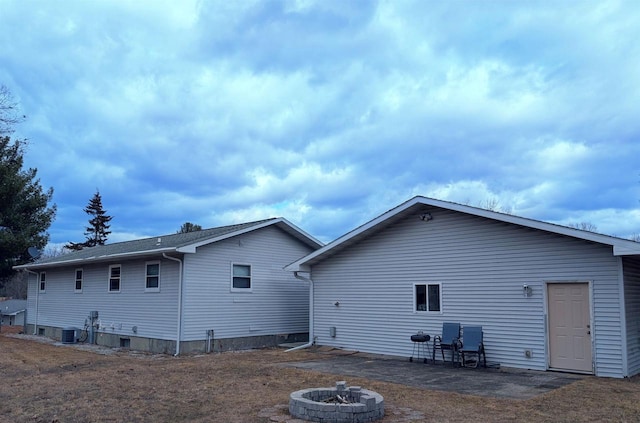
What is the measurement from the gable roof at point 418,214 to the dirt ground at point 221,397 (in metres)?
2.49

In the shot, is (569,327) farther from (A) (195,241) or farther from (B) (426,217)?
(A) (195,241)

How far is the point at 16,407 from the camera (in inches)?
286

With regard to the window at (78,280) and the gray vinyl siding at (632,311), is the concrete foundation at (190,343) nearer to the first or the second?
the window at (78,280)

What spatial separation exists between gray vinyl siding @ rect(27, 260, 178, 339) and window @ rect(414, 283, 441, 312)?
257 inches

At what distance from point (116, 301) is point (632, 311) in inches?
563

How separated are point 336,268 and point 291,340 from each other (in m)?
3.61

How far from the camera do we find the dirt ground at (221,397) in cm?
662

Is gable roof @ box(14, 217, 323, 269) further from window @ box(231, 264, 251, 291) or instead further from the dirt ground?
the dirt ground

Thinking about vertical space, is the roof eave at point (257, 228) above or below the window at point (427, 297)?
above

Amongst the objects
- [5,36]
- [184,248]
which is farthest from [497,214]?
[5,36]

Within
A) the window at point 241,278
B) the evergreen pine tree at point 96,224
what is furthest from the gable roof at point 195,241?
the evergreen pine tree at point 96,224

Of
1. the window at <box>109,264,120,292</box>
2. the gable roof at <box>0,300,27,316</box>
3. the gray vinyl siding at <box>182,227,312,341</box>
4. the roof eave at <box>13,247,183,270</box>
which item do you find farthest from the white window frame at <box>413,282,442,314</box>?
the gable roof at <box>0,300,27,316</box>

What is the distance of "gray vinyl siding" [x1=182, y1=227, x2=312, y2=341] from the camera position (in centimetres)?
1395

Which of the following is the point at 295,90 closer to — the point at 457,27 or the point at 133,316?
the point at 457,27
